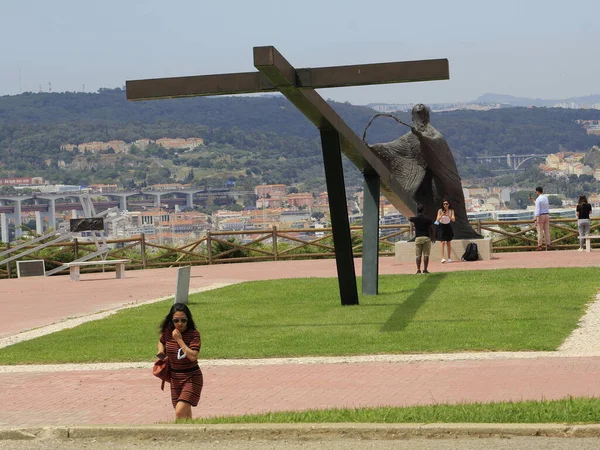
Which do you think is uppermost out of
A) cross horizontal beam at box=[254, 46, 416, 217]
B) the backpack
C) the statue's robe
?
cross horizontal beam at box=[254, 46, 416, 217]

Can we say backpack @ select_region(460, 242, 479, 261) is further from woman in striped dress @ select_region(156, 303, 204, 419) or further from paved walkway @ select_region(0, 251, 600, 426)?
woman in striped dress @ select_region(156, 303, 204, 419)

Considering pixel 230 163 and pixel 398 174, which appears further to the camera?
pixel 230 163

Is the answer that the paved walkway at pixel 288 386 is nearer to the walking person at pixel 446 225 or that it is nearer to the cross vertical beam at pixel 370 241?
the cross vertical beam at pixel 370 241

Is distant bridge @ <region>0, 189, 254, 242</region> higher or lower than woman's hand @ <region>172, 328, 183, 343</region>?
lower

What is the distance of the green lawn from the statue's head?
6426 mm

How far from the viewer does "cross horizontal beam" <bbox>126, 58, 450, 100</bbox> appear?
1463cm

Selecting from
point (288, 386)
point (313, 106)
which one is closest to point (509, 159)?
point (313, 106)

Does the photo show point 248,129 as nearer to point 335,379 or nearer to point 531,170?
point 531,170

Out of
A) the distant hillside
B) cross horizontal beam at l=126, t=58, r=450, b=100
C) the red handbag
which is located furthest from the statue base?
the distant hillside

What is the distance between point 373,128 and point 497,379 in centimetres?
14631

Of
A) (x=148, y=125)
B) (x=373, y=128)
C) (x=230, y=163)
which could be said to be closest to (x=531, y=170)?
(x=373, y=128)

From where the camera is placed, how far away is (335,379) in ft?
38.3

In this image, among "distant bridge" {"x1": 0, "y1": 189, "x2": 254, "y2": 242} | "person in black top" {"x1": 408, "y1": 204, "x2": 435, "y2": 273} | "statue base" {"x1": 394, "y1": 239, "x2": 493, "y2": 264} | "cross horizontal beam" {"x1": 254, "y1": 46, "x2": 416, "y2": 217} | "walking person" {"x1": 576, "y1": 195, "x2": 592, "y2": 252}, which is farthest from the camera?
"distant bridge" {"x1": 0, "y1": 189, "x2": 254, "y2": 242}

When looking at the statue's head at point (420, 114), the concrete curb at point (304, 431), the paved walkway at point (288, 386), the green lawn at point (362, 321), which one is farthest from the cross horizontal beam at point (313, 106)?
the concrete curb at point (304, 431)
